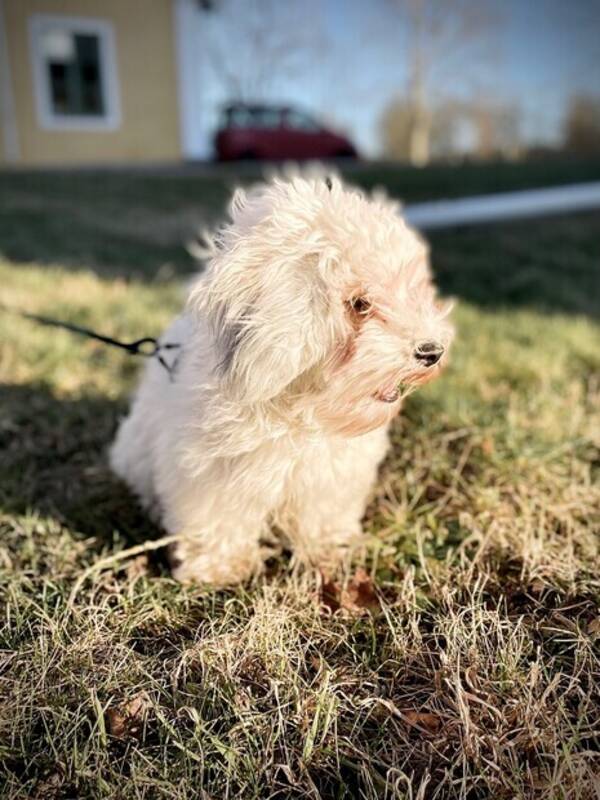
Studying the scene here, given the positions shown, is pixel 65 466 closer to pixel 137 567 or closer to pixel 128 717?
pixel 137 567

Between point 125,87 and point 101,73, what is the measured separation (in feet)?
2.01

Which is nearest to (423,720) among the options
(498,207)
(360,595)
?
(360,595)

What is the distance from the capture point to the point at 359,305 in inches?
71.2

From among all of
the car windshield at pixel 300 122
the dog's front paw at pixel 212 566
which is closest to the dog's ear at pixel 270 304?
the dog's front paw at pixel 212 566

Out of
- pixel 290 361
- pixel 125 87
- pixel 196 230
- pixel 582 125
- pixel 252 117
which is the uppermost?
pixel 125 87

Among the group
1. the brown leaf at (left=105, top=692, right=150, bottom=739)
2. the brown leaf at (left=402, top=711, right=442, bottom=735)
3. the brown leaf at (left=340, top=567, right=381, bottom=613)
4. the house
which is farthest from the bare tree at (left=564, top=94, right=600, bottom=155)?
the brown leaf at (left=105, top=692, right=150, bottom=739)

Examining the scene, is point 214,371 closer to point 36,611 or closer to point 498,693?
point 36,611

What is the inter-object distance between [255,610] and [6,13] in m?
16.6

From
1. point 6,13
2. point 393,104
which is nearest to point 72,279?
point 6,13

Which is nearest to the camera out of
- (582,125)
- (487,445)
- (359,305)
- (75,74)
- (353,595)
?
(359,305)

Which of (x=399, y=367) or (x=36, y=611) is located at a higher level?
(x=399, y=367)

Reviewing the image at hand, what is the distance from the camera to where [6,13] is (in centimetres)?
1448

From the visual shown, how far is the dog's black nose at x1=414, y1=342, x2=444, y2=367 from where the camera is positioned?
1760mm

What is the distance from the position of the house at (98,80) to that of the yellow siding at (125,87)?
0.02m
